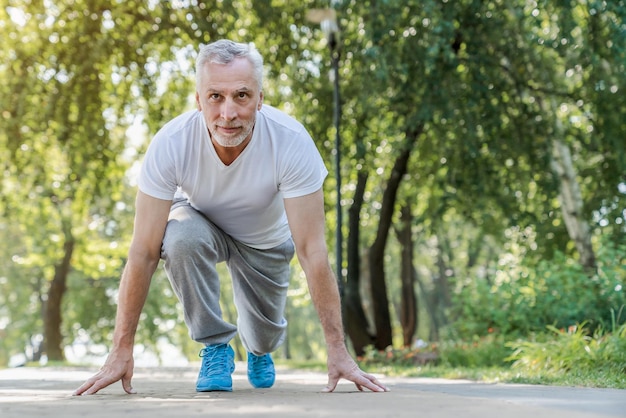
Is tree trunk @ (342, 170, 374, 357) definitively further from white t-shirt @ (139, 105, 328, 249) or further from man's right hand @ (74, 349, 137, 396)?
man's right hand @ (74, 349, 137, 396)

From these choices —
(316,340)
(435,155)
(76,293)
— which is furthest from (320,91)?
(316,340)

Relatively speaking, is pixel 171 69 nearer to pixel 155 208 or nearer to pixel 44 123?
pixel 44 123

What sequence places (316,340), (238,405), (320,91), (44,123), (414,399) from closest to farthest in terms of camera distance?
(238,405) → (414,399) → (44,123) → (320,91) → (316,340)

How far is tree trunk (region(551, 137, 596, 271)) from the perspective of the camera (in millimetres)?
13703

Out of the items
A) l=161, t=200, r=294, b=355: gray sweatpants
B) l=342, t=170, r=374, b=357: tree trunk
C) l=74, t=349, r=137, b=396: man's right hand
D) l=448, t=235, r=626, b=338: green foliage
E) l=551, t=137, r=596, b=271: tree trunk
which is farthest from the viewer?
l=342, t=170, r=374, b=357: tree trunk

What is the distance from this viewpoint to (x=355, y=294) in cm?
1584

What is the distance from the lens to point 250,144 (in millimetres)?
4293

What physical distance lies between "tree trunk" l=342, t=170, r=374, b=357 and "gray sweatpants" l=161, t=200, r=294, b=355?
10793 mm

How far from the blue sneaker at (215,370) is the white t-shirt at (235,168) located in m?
0.70

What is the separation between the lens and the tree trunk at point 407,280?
68.7ft

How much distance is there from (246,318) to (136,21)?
9703mm

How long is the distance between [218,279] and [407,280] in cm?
1733

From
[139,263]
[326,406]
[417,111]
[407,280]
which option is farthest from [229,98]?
[407,280]

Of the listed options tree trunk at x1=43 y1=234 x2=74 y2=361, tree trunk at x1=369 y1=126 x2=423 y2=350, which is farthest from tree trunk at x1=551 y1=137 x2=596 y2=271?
tree trunk at x1=43 y1=234 x2=74 y2=361
